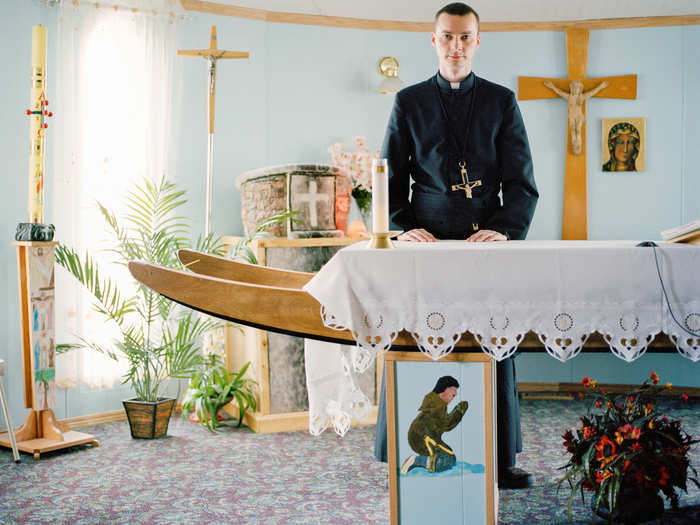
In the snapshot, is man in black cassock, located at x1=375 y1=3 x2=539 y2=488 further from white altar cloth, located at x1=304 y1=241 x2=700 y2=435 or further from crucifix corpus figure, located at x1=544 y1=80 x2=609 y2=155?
crucifix corpus figure, located at x1=544 y1=80 x2=609 y2=155

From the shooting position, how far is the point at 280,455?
353cm

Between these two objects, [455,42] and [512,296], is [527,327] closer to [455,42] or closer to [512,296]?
[512,296]

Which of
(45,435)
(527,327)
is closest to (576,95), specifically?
(527,327)

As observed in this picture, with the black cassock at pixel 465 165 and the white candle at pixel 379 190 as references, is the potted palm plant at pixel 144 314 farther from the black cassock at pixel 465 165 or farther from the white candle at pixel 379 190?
the white candle at pixel 379 190

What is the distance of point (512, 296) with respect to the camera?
186 cm

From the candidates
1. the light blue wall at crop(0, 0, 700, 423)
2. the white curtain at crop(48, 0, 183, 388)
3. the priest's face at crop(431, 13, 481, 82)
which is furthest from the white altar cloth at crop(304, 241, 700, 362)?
the light blue wall at crop(0, 0, 700, 423)

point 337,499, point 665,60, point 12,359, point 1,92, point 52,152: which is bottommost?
point 337,499

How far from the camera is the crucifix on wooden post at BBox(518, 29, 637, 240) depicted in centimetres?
484

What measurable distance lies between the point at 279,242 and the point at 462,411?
2.12 metres

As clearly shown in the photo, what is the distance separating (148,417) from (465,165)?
85.7 inches

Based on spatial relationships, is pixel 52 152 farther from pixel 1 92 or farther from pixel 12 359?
pixel 12 359

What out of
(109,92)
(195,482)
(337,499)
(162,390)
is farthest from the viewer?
(162,390)

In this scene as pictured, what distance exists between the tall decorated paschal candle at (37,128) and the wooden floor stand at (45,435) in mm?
986

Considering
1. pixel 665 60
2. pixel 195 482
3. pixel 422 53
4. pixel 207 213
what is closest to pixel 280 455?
pixel 195 482
